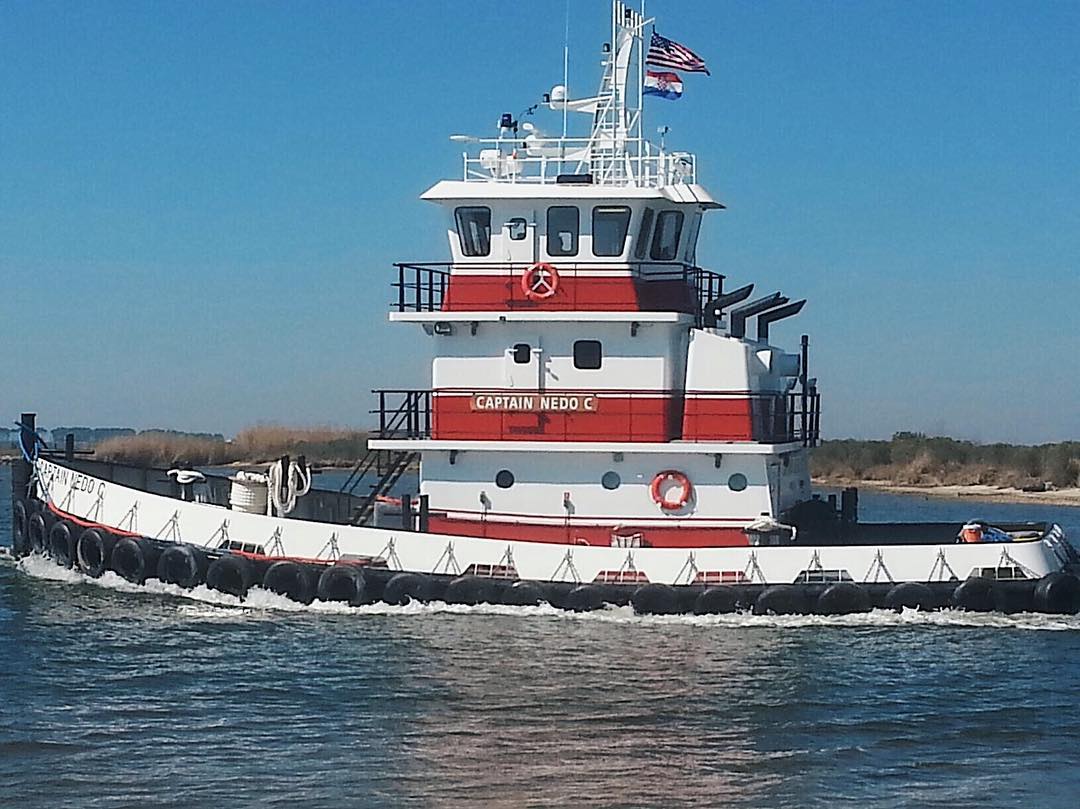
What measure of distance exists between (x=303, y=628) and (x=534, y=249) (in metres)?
5.71

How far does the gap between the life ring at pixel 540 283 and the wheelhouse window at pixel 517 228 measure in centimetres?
52

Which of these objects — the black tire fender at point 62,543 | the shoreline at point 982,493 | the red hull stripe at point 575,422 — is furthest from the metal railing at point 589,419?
the shoreline at point 982,493

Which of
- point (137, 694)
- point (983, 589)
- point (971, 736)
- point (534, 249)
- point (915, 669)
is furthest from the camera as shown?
point (534, 249)

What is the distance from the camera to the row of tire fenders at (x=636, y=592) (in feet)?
66.5

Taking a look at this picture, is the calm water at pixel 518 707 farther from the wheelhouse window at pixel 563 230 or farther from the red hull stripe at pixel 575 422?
the wheelhouse window at pixel 563 230

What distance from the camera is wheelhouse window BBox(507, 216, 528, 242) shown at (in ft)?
70.9

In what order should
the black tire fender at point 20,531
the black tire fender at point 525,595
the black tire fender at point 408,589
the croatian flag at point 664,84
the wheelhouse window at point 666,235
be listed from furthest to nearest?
1. the black tire fender at point 20,531
2. the croatian flag at point 664,84
3. the wheelhouse window at point 666,235
4. the black tire fender at point 408,589
5. the black tire fender at point 525,595

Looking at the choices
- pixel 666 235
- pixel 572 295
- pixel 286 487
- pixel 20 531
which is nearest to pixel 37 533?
pixel 20 531

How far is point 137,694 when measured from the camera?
677 inches

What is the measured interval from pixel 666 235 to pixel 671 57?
2.39m

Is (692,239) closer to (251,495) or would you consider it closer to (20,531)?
(251,495)

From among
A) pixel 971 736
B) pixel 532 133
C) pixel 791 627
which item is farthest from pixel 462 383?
pixel 971 736

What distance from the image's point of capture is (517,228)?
21.6 m

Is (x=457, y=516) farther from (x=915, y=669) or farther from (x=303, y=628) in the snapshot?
(x=915, y=669)
